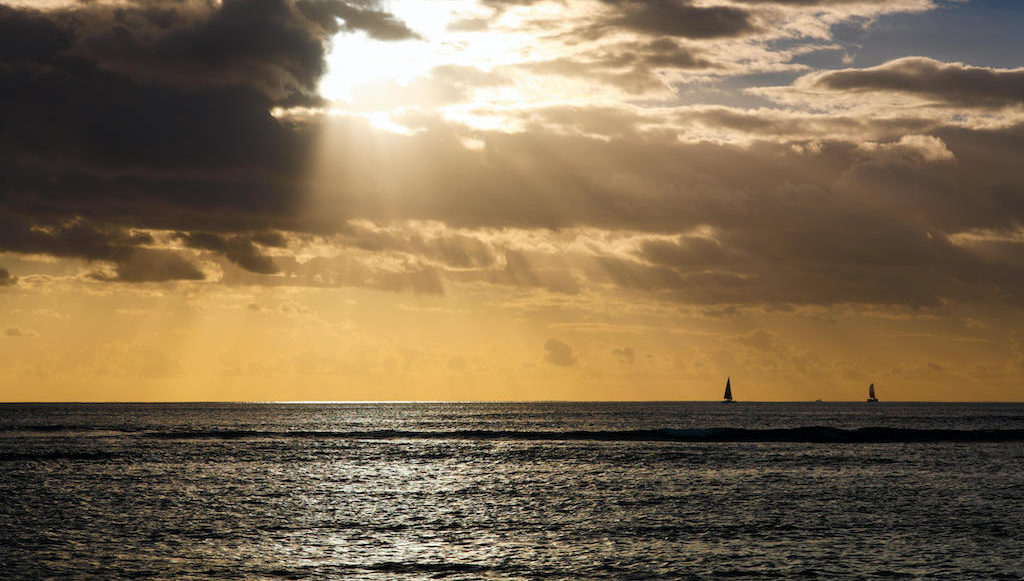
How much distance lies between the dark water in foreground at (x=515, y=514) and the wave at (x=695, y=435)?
25.6 meters

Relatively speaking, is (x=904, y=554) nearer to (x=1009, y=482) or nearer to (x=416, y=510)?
(x=416, y=510)

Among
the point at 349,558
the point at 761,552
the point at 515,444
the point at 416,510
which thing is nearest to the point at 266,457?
the point at 515,444

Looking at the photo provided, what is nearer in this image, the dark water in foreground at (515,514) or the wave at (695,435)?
the dark water in foreground at (515,514)

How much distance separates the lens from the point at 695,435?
139000 millimetres

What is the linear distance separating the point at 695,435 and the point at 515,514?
89.4m

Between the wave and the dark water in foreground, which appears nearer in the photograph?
the dark water in foreground

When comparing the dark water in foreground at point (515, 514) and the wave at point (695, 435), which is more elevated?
the dark water in foreground at point (515, 514)

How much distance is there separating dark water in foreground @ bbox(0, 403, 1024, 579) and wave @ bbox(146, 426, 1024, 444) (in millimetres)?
25631

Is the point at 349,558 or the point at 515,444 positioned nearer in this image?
the point at 349,558

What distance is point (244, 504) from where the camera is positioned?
59344 mm

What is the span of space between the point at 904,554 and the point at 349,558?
984 inches

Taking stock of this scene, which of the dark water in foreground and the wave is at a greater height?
the dark water in foreground

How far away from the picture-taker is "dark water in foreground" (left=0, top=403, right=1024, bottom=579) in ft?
127

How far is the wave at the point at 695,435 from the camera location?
13412cm
